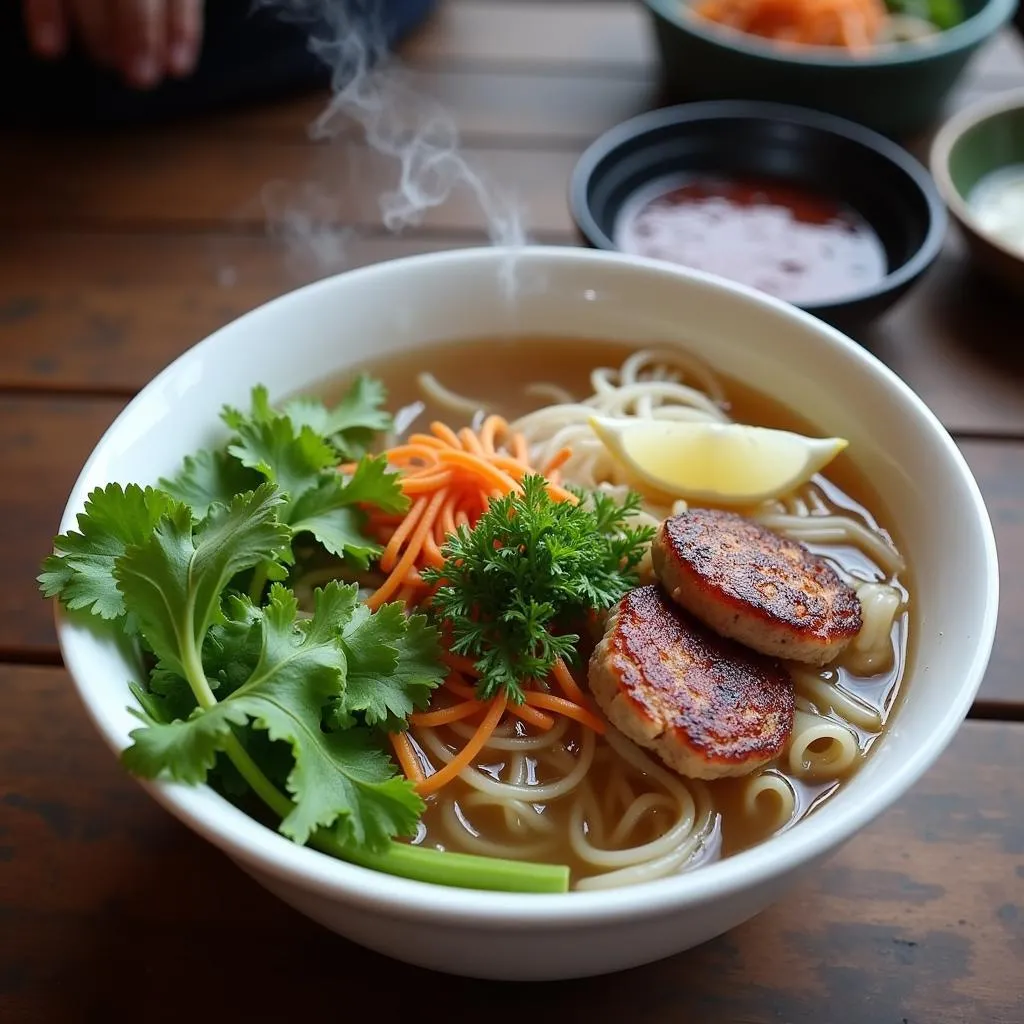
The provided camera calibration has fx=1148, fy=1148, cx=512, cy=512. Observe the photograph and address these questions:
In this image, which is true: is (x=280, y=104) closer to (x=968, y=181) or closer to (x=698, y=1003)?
(x=968, y=181)

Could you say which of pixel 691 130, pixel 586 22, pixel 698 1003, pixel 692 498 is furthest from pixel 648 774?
pixel 586 22

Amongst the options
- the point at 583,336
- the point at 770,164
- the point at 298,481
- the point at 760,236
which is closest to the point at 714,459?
the point at 583,336

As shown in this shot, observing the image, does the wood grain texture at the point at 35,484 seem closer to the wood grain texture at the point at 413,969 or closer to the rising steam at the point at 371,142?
the wood grain texture at the point at 413,969

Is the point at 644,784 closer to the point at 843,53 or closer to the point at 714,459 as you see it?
the point at 714,459

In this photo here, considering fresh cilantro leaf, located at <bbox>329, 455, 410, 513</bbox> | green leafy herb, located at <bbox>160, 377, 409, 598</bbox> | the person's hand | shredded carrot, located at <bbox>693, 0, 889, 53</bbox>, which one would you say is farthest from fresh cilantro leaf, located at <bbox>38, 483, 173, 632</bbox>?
shredded carrot, located at <bbox>693, 0, 889, 53</bbox>

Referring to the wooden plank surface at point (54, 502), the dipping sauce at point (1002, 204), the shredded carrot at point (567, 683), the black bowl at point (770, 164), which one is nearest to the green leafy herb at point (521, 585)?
the shredded carrot at point (567, 683)

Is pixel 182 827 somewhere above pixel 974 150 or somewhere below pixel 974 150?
below
